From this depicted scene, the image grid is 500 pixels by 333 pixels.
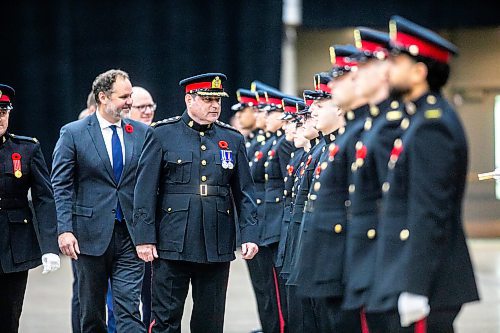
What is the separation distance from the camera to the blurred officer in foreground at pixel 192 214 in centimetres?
522

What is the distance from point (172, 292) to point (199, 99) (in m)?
0.97

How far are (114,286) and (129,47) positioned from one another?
5804 mm

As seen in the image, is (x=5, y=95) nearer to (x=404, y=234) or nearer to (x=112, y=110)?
(x=112, y=110)

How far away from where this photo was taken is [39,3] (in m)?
11.0

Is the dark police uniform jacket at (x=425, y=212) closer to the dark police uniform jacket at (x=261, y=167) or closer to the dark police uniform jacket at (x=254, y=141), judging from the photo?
the dark police uniform jacket at (x=261, y=167)

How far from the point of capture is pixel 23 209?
17.4 ft

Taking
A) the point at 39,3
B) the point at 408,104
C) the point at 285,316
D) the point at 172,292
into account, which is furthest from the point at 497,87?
the point at 408,104

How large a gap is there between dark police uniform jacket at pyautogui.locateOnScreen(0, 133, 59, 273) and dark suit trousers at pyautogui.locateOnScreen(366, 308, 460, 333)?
200 cm

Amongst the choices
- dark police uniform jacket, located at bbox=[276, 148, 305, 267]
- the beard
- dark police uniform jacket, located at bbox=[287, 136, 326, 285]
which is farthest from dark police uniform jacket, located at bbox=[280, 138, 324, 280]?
the beard

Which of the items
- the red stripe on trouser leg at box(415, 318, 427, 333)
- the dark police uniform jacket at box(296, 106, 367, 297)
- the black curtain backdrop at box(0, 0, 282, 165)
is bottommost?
the red stripe on trouser leg at box(415, 318, 427, 333)

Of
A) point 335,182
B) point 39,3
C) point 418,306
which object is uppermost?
point 39,3

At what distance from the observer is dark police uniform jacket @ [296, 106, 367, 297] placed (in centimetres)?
397

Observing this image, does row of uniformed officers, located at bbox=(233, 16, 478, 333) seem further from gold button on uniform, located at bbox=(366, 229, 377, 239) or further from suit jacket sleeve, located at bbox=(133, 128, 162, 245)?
suit jacket sleeve, located at bbox=(133, 128, 162, 245)

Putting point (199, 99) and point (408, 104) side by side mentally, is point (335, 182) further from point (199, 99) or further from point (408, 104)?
point (199, 99)
